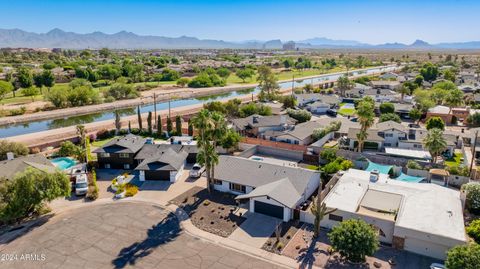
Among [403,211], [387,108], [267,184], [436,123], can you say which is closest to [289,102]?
[387,108]

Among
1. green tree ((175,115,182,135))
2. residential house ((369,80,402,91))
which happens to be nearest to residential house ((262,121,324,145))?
green tree ((175,115,182,135))

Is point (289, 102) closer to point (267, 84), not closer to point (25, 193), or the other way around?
point (267, 84)

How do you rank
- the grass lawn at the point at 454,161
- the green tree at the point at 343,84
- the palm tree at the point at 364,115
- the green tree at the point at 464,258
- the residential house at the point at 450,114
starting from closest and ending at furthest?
the green tree at the point at 464,258, the palm tree at the point at 364,115, the grass lawn at the point at 454,161, the residential house at the point at 450,114, the green tree at the point at 343,84

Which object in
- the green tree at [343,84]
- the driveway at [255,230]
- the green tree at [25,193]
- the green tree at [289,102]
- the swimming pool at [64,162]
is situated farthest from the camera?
the green tree at [343,84]

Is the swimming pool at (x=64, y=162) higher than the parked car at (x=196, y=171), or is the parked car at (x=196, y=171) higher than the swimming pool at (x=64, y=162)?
the swimming pool at (x=64, y=162)

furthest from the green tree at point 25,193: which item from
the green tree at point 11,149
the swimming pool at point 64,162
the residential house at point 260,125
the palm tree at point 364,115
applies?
the palm tree at point 364,115

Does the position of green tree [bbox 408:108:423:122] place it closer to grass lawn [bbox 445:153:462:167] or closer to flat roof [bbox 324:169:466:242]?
grass lawn [bbox 445:153:462:167]

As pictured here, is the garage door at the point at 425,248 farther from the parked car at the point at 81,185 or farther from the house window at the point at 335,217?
the parked car at the point at 81,185

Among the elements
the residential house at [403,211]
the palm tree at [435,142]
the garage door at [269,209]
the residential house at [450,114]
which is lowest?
the garage door at [269,209]
